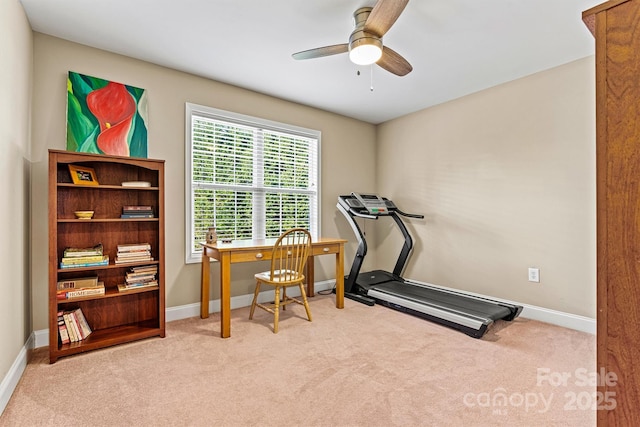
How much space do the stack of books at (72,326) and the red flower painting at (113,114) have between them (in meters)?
1.30

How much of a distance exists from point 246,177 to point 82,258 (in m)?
1.70

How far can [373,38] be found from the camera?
6.56ft

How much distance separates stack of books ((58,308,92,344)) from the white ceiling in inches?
84.7

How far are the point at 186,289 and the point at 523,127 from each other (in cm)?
Answer: 373

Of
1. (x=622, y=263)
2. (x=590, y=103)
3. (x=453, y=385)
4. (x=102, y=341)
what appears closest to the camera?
(x=622, y=263)

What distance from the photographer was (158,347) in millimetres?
2395

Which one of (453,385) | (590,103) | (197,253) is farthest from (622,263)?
(197,253)

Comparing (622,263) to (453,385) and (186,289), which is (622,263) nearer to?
(453,385)

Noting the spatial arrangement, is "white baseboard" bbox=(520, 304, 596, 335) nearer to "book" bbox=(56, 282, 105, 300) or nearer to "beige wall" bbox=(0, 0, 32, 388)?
"book" bbox=(56, 282, 105, 300)

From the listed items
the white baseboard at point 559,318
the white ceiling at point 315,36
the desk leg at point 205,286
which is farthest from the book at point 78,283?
the white baseboard at point 559,318

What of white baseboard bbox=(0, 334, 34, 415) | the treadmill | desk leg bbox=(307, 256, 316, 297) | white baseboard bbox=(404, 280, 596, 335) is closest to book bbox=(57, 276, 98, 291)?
white baseboard bbox=(0, 334, 34, 415)

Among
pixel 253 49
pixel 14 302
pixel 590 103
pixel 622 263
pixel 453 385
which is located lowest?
pixel 453 385

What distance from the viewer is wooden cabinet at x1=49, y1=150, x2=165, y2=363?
2393 millimetres

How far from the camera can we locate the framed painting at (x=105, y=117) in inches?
99.0
